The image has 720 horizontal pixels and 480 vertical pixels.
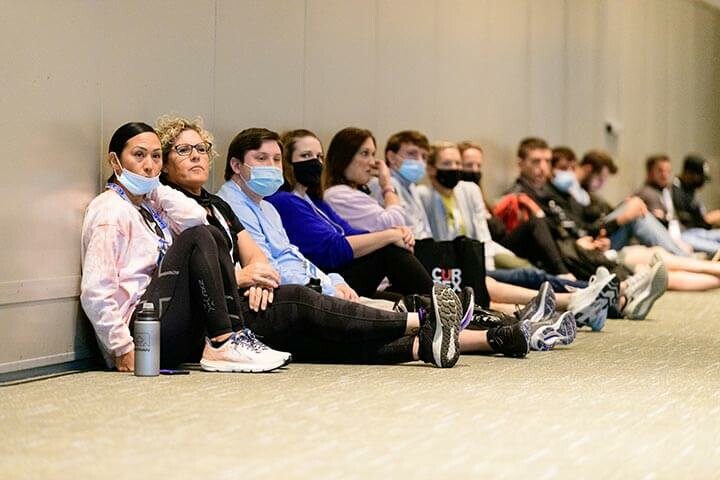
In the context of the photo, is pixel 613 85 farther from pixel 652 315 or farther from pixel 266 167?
pixel 266 167

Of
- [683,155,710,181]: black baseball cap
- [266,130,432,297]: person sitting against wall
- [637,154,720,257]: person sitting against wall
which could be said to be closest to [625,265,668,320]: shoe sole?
[266,130,432,297]: person sitting against wall

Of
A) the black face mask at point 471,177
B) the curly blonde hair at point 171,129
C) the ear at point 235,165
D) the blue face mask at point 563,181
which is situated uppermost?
the curly blonde hair at point 171,129

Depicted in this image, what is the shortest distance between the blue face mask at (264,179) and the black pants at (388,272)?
85 cm

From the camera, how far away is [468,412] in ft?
15.7

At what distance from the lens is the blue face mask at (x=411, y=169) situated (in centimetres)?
902

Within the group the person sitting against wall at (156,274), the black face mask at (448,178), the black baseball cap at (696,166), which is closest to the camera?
the person sitting against wall at (156,274)

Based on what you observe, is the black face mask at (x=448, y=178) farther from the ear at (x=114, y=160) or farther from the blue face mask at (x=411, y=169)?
the ear at (x=114, y=160)

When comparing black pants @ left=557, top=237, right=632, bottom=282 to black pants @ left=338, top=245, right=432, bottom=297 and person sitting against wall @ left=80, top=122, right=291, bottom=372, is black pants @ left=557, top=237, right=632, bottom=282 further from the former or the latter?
person sitting against wall @ left=80, top=122, right=291, bottom=372

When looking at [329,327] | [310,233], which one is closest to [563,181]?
[310,233]

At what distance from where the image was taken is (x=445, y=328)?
19.7 ft

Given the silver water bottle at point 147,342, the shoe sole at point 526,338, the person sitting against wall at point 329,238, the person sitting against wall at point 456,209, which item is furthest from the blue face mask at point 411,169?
the silver water bottle at point 147,342

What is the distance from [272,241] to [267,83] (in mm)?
1554

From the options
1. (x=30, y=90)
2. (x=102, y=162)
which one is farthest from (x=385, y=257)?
(x=30, y=90)

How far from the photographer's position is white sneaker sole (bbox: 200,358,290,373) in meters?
5.77
